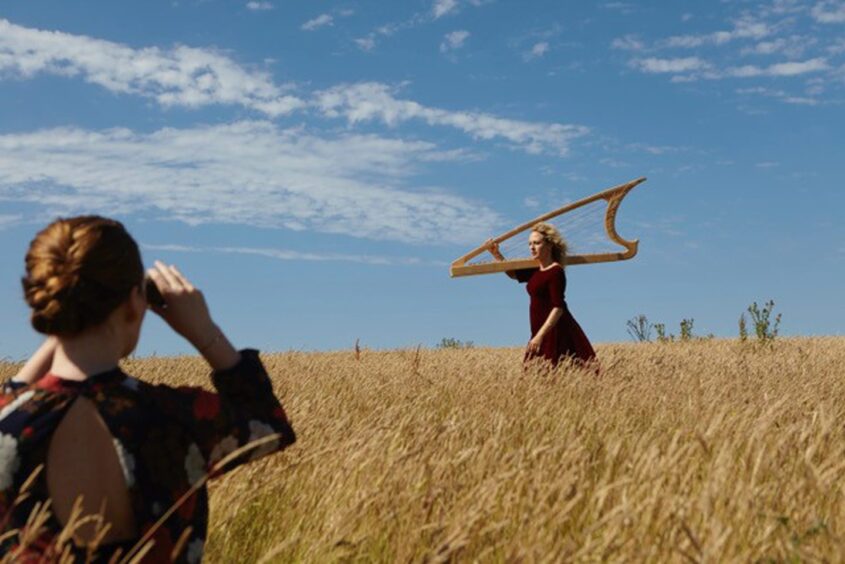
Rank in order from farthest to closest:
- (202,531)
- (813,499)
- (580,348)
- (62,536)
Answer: (580,348)
(813,499)
(202,531)
(62,536)

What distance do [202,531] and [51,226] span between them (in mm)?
929

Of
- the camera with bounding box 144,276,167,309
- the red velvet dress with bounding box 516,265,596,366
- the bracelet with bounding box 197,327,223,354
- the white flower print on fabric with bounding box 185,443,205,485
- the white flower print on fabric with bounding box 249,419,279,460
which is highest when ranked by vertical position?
the camera with bounding box 144,276,167,309

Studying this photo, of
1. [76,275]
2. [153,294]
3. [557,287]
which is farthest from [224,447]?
[557,287]

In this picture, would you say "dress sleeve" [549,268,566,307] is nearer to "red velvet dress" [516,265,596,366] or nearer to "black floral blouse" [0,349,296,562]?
"red velvet dress" [516,265,596,366]

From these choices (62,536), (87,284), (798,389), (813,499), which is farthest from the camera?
(798,389)

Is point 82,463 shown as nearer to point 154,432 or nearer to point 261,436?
point 154,432

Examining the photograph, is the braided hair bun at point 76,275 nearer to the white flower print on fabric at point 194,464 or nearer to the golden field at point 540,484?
the white flower print on fabric at point 194,464

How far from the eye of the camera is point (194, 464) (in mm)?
2348

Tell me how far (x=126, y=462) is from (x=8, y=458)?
28 centimetres

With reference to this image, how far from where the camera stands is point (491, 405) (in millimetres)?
6512

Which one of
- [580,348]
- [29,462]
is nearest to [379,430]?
[29,462]

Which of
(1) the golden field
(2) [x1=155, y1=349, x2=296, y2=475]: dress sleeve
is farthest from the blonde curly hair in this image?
(2) [x1=155, y1=349, x2=296, y2=475]: dress sleeve

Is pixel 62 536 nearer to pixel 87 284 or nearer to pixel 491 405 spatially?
pixel 87 284

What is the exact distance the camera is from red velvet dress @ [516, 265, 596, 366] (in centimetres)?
930
